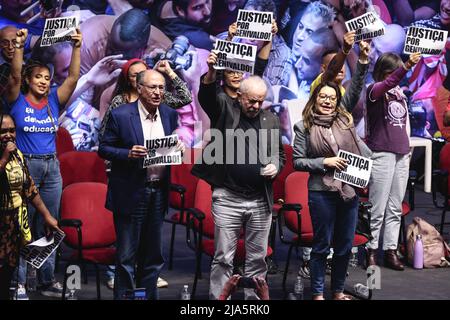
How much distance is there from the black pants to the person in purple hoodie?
11.9 ft

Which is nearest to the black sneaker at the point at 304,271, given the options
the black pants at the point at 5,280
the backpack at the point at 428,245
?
the backpack at the point at 428,245

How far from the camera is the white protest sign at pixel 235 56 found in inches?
266

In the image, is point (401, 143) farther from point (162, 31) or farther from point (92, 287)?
point (162, 31)

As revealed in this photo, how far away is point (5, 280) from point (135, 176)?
1127 millimetres

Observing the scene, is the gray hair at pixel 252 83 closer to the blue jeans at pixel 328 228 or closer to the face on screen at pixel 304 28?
the blue jeans at pixel 328 228

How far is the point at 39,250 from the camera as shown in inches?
245

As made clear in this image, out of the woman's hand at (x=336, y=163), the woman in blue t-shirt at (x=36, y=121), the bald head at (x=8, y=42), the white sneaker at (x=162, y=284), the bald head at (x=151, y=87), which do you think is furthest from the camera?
the white sneaker at (x=162, y=284)

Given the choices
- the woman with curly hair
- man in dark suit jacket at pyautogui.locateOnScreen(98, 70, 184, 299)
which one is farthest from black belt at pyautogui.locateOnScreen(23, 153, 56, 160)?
the woman with curly hair

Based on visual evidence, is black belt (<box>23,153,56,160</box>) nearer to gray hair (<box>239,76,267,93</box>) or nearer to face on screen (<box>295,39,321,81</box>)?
gray hair (<box>239,76,267,93</box>)

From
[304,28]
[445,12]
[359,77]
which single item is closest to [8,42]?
[359,77]

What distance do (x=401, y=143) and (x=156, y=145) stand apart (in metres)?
2.81

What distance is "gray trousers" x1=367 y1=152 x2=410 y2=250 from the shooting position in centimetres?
821

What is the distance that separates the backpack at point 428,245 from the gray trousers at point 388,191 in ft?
0.75

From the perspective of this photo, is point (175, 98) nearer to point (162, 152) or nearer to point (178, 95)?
point (178, 95)
